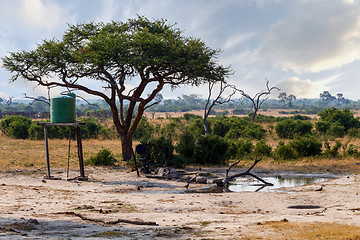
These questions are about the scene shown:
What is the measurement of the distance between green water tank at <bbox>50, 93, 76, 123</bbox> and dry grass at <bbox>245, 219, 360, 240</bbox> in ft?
34.0

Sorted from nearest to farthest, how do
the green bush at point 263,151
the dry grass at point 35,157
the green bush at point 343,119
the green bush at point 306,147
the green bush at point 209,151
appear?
the dry grass at point 35,157, the green bush at point 209,151, the green bush at point 306,147, the green bush at point 263,151, the green bush at point 343,119

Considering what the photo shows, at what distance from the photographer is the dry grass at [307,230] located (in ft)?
21.0

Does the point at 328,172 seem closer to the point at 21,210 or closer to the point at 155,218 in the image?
the point at 155,218

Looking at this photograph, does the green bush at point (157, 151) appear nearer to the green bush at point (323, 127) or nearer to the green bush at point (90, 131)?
the green bush at point (90, 131)

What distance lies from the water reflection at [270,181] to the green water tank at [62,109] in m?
7.17

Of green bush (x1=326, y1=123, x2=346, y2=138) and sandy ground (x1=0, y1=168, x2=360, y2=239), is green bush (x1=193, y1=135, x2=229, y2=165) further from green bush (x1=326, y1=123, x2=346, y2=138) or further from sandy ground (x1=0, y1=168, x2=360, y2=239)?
green bush (x1=326, y1=123, x2=346, y2=138)

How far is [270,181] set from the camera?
51.6 feet

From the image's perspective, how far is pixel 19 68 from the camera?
852 inches

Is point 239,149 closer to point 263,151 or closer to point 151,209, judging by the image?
point 263,151

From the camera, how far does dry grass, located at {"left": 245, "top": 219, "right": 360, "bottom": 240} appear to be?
252 inches

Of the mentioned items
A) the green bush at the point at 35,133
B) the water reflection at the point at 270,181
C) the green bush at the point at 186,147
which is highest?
the green bush at the point at 35,133

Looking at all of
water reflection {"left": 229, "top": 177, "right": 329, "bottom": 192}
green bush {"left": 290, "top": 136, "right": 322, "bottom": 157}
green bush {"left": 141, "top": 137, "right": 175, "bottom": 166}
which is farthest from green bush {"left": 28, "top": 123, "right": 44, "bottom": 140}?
water reflection {"left": 229, "top": 177, "right": 329, "bottom": 192}

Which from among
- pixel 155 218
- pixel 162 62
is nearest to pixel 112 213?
pixel 155 218

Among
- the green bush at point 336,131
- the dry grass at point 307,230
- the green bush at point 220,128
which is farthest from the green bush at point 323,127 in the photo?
the dry grass at point 307,230
